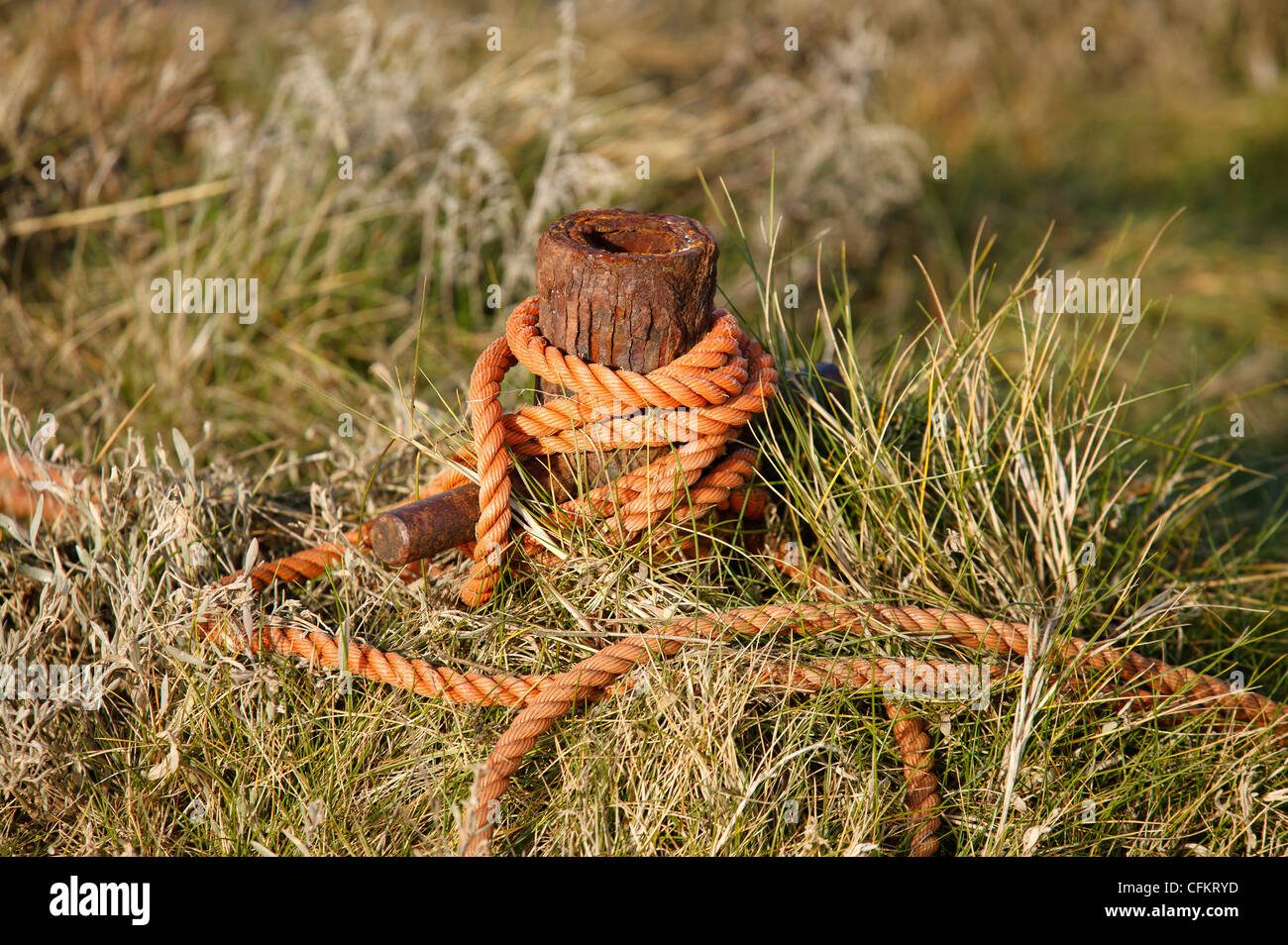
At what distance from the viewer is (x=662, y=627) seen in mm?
1894

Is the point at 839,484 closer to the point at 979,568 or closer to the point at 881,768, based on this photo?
the point at 979,568

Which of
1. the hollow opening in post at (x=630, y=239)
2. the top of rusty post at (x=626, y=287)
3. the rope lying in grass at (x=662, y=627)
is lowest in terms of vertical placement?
the rope lying in grass at (x=662, y=627)

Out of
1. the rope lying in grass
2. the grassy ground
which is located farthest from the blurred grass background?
the rope lying in grass

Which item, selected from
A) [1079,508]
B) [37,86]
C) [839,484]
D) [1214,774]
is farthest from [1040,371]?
[37,86]

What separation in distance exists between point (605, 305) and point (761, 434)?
0.48 meters

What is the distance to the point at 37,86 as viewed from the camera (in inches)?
149

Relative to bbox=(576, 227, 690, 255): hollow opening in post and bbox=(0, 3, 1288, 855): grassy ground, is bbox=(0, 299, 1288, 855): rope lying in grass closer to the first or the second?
bbox=(0, 3, 1288, 855): grassy ground

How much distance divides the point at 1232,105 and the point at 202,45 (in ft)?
17.7

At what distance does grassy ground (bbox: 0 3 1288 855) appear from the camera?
183cm

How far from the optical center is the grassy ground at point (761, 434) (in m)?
1.83

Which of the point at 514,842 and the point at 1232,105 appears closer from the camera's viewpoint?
the point at 514,842

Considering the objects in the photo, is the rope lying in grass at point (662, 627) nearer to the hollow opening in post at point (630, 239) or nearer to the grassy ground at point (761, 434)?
the grassy ground at point (761, 434)

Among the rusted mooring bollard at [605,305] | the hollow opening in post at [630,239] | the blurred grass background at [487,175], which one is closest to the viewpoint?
the rusted mooring bollard at [605,305]

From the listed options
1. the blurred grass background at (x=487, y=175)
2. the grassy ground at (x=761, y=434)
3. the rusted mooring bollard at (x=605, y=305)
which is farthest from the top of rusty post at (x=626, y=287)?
the blurred grass background at (x=487, y=175)
